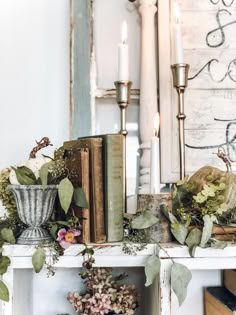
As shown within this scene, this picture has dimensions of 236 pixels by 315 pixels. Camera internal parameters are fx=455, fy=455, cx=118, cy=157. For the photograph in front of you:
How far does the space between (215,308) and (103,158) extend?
44 centimetres

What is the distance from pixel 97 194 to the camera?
81 cm

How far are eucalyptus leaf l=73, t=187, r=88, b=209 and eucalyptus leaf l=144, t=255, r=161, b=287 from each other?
0.48ft

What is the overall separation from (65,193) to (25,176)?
8 centimetres

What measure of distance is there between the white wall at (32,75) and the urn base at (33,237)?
33 centimetres

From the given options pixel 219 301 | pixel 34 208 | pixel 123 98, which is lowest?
pixel 219 301

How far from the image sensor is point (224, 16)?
3.65 ft

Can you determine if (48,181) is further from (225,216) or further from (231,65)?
(231,65)

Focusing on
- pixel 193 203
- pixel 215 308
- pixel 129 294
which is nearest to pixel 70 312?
pixel 129 294

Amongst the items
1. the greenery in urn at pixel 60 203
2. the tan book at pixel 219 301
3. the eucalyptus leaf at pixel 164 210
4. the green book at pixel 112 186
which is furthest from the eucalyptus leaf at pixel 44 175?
the tan book at pixel 219 301

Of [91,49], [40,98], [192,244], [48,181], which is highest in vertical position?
[91,49]

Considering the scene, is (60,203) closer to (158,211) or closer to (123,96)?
(158,211)

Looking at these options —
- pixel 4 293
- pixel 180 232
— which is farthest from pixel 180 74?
pixel 4 293

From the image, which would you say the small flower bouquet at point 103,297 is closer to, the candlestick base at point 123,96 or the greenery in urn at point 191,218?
the greenery in urn at point 191,218

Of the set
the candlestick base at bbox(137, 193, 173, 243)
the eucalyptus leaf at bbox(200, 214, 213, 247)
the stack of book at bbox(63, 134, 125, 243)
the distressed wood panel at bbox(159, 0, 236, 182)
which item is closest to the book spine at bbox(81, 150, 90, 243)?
the stack of book at bbox(63, 134, 125, 243)
